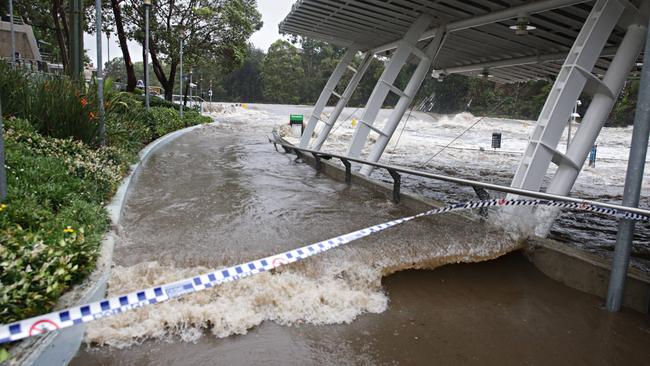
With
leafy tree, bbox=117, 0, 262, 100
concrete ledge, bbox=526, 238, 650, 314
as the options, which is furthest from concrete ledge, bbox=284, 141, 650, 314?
leafy tree, bbox=117, 0, 262, 100

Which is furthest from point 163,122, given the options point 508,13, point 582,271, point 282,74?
point 282,74

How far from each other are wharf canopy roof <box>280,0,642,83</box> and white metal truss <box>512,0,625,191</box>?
43cm

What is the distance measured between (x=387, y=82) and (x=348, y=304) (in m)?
7.43

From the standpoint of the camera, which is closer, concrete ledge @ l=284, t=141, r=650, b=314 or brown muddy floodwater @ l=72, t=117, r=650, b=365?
brown muddy floodwater @ l=72, t=117, r=650, b=365

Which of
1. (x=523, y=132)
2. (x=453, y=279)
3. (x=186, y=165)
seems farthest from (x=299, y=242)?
(x=523, y=132)

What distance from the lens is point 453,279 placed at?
5.15 metres

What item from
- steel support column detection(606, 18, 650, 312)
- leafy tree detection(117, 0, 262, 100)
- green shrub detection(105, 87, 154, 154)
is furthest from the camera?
leafy tree detection(117, 0, 262, 100)

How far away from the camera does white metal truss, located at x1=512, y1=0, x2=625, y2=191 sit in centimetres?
608

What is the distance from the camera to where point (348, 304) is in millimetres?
4309

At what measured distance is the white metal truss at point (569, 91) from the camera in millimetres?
6078

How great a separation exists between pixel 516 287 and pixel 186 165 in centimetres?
918

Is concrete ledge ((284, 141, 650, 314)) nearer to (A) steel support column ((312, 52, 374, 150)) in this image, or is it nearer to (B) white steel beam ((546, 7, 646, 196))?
(B) white steel beam ((546, 7, 646, 196))

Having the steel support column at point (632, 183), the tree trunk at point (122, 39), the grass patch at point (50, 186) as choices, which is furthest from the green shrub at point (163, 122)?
the steel support column at point (632, 183)

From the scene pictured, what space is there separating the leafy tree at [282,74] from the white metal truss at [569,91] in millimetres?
82911
